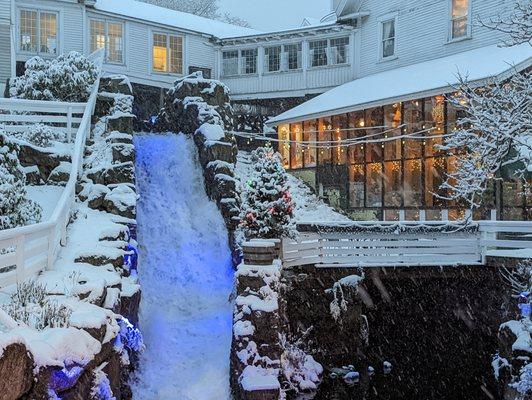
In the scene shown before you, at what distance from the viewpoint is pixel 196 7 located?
48250 millimetres

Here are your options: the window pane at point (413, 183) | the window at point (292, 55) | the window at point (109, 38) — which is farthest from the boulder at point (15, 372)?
the window at point (292, 55)

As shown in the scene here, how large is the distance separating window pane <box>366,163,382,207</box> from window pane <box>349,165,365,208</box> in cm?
31

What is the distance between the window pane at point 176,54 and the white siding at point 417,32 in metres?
8.61

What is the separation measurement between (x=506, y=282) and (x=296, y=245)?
16.2 feet

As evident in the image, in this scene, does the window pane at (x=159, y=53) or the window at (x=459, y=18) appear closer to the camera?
the window at (x=459, y=18)

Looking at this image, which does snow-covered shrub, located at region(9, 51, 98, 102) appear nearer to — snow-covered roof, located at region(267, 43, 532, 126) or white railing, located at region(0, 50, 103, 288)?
white railing, located at region(0, 50, 103, 288)

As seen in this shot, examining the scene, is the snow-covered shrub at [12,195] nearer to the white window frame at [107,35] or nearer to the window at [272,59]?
the white window frame at [107,35]

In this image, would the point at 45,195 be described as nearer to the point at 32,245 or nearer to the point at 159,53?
the point at 32,245

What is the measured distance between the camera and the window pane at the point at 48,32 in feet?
81.9

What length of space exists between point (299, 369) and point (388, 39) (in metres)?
16.6

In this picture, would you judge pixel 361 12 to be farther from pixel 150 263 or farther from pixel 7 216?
pixel 7 216

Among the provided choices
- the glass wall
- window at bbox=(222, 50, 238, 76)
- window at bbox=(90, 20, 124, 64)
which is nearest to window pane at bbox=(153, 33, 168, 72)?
window at bbox=(90, 20, 124, 64)

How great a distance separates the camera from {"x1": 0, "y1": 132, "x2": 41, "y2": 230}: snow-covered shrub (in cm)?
962

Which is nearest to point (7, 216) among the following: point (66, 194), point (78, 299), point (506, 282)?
point (66, 194)
